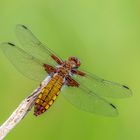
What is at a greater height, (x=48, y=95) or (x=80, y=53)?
(x=80, y=53)

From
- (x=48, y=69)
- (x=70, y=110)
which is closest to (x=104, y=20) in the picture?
(x=70, y=110)

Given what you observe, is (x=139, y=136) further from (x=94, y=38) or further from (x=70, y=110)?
(x=94, y=38)

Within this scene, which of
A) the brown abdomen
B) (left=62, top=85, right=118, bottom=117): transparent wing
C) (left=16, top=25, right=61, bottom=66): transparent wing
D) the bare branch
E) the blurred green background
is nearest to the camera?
the bare branch

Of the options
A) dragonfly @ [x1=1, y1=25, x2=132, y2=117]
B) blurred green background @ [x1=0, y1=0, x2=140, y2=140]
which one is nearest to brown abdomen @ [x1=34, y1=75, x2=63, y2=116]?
dragonfly @ [x1=1, y1=25, x2=132, y2=117]

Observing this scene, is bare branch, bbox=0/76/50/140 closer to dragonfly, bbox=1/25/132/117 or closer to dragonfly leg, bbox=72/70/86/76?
dragonfly, bbox=1/25/132/117

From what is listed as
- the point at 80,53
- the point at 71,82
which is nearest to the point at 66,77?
the point at 71,82

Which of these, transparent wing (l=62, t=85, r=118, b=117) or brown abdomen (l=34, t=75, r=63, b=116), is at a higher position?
transparent wing (l=62, t=85, r=118, b=117)

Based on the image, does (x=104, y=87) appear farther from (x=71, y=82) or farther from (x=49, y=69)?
(x=49, y=69)
